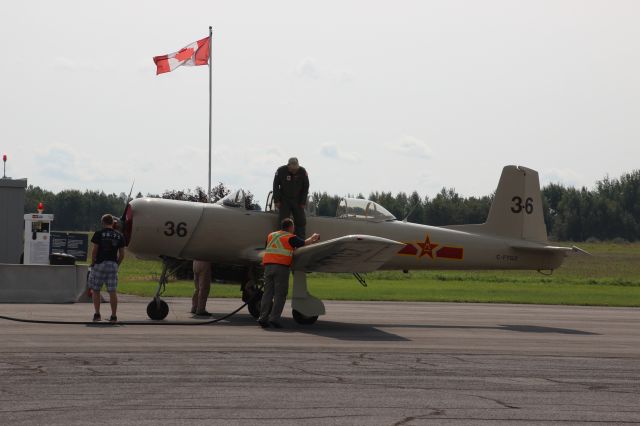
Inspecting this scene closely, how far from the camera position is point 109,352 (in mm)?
12422

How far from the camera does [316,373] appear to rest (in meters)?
11.0

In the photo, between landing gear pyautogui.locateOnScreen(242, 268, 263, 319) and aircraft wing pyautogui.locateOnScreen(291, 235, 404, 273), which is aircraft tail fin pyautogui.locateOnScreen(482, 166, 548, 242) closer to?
aircraft wing pyautogui.locateOnScreen(291, 235, 404, 273)

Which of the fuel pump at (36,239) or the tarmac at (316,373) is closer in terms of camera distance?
the tarmac at (316,373)

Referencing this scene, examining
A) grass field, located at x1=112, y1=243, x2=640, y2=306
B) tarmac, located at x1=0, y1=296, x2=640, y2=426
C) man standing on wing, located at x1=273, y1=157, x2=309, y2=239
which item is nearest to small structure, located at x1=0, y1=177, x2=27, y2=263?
grass field, located at x1=112, y1=243, x2=640, y2=306

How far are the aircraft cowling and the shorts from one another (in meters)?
1.17

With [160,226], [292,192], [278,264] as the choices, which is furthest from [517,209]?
[160,226]

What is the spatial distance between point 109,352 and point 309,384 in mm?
3330

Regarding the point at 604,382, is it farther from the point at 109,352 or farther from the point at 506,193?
the point at 506,193

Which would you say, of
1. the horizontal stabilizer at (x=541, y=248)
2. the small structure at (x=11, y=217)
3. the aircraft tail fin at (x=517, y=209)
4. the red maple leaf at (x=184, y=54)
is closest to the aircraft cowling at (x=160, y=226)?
the aircraft tail fin at (x=517, y=209)

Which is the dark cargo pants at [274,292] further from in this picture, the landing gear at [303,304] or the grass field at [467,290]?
the grass field at [467,290]

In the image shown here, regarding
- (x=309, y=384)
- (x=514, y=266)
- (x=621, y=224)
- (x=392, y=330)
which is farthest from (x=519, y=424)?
(x=621, y=224)

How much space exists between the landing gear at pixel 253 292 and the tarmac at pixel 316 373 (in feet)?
1.41

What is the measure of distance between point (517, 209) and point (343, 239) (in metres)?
6.09

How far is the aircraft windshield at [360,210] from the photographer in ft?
64.0
